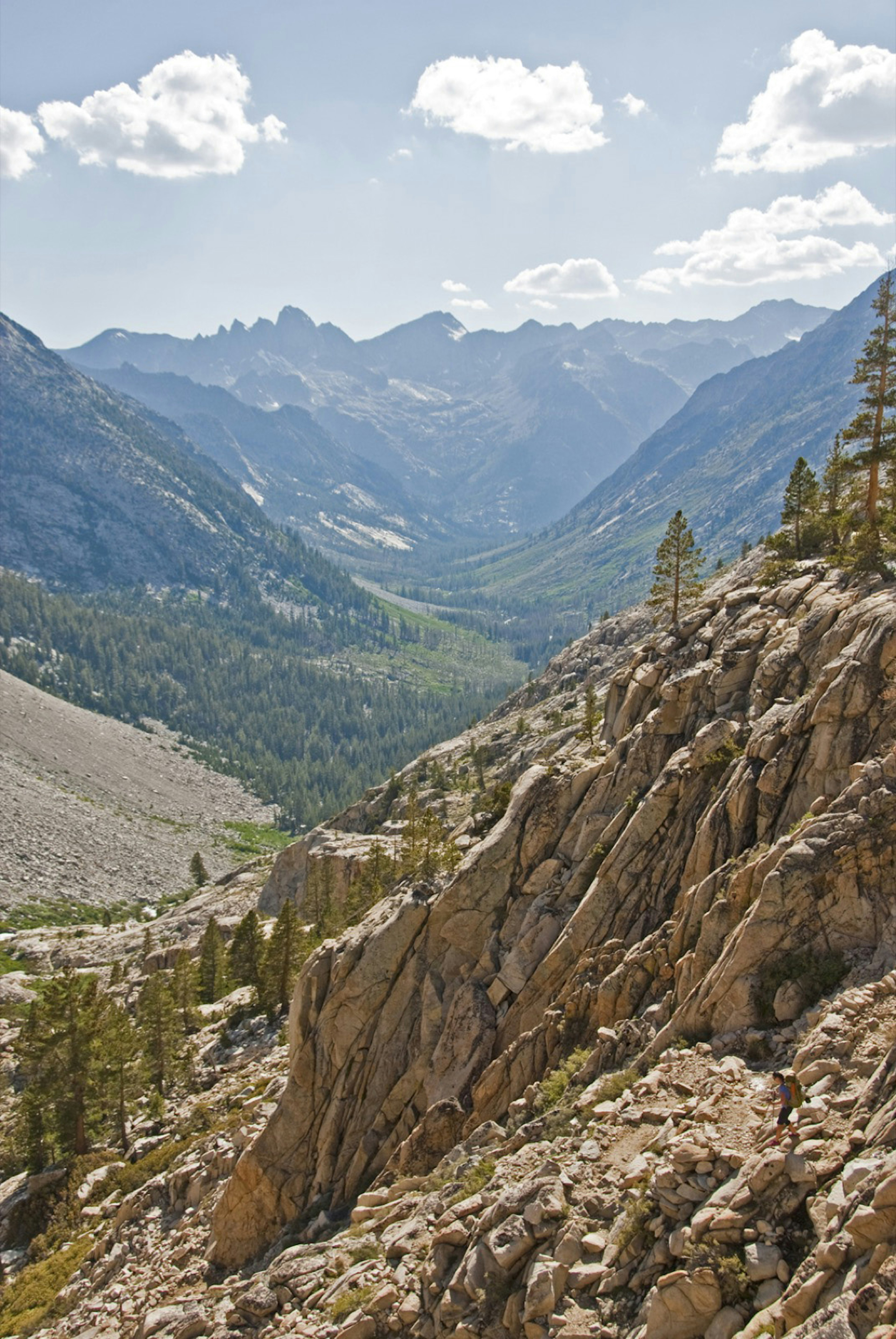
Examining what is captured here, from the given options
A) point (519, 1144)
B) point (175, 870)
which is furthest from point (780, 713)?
point (175, 870)

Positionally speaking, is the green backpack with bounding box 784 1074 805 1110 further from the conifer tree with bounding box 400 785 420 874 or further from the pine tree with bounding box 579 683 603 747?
the conifer tree with bounding box 400 785 420 874

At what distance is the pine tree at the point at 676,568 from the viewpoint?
54500 mm

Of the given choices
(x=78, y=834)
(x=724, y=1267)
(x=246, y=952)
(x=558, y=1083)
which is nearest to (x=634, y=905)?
(x=558, y=1083)

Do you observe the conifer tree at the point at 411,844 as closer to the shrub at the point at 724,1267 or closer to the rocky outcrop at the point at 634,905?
the rocky outcrop at the point at 634,905

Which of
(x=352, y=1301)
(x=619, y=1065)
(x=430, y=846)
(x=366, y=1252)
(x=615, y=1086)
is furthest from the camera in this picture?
(x=430, y=846)

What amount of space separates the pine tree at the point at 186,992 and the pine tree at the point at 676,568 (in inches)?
1893

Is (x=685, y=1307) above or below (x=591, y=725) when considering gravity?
below

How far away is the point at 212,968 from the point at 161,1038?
20.8 meters

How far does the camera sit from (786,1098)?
15.5 metres

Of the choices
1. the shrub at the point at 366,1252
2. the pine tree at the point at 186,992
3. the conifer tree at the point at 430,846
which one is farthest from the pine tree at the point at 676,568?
the pine tree at the point at 186,992

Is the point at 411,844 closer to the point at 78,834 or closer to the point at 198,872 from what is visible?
the point at 198,872

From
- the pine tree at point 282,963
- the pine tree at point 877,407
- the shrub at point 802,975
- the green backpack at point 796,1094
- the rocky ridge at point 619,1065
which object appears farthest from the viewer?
the pine tree at point 282,963

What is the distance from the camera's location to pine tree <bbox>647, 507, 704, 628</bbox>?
2146 inches

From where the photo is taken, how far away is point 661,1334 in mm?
13250
